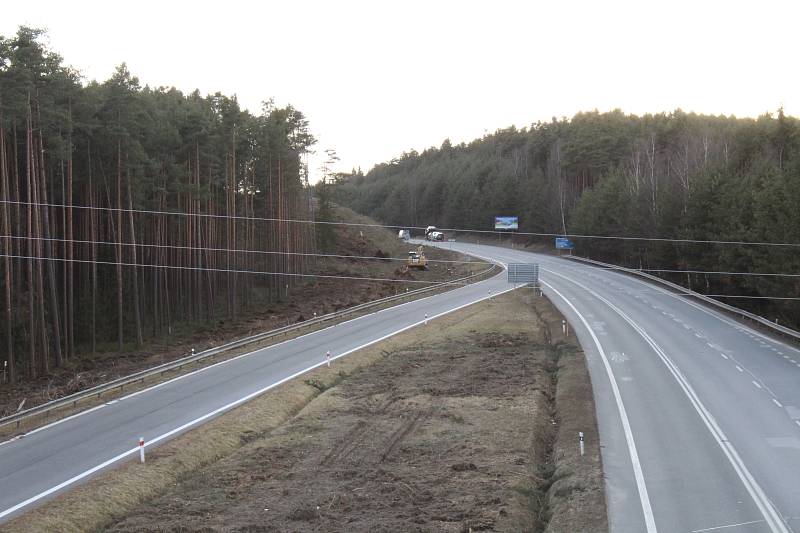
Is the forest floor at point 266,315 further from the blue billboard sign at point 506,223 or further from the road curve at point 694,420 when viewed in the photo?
the road curve at point 694,420

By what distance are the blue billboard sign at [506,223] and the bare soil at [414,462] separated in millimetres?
79563

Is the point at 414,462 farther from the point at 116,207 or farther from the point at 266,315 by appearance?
the point at 266,315

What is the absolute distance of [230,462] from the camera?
19.4 meters

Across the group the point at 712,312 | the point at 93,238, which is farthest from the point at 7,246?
the point at 712,312

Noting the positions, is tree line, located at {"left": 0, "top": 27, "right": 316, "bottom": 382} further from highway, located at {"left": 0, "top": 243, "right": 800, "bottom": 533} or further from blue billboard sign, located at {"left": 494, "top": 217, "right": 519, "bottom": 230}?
blue billboard sign, located at {"left": 494, "top": 217, "right": 519, "bottom": 230}

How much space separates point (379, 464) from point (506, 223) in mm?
95679

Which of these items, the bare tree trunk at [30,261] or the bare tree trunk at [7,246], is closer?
the bare tree trunk at [7,246]

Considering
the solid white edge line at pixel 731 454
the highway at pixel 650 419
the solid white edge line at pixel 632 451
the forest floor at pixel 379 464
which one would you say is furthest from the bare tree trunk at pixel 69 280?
the solid white edge line at pixel 731 454

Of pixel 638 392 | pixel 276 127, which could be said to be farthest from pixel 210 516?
pixel 276 127

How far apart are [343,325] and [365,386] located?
1587 cm

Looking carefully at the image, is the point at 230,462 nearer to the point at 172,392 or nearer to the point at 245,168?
the point at 172,392

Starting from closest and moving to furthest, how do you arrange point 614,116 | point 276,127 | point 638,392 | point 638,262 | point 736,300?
point 638,392, point 736,300, point 276,127, point 638,262, point 614,116

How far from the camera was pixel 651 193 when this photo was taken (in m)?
67.4

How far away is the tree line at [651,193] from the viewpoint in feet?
135
